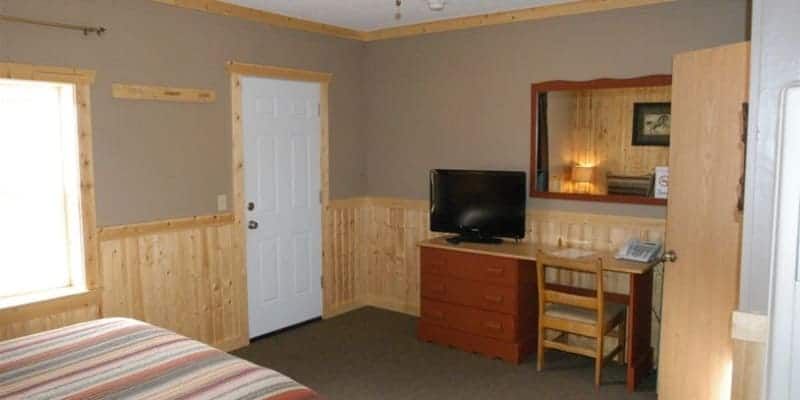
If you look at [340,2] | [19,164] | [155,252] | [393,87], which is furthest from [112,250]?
[393,87]

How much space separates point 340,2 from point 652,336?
10.4ft

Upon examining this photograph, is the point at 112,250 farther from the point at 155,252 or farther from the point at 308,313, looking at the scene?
the point at 308,313

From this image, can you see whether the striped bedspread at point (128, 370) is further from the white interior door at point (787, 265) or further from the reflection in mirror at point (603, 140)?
the reflection in mirror at point (603, 140)

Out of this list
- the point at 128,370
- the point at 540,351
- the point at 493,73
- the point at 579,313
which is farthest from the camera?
the point at 493,73

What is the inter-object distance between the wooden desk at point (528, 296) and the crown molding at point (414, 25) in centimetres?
170

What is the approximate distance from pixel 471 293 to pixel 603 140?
1.47m

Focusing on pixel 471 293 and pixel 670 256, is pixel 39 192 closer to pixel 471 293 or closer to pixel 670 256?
pixel 471 293

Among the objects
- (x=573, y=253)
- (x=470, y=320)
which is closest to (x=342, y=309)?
(x=470, y=320)

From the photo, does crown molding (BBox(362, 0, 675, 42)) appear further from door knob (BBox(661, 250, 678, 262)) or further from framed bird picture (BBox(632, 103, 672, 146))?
door knob (BBox(661, 250, 678, 262))

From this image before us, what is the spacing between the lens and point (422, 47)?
5.27 metres

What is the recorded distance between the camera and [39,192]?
3730mm

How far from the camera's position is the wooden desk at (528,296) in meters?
3.89

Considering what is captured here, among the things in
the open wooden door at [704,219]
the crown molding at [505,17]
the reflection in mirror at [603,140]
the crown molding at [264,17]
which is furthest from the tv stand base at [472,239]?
the crown molding at [264,17]

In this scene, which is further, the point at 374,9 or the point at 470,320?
the point at 374,9
